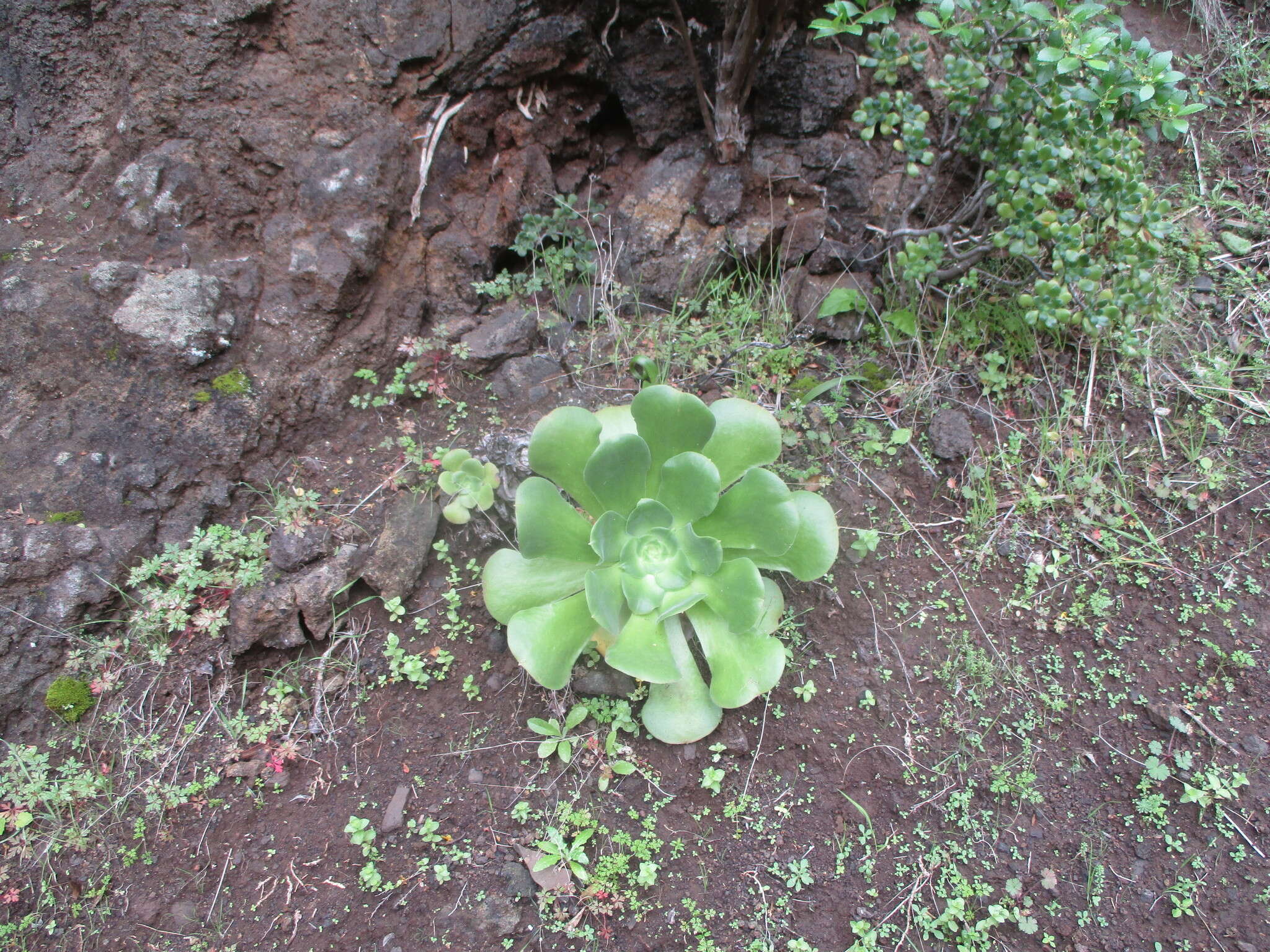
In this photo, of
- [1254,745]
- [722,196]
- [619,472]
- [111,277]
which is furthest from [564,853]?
[722,196]

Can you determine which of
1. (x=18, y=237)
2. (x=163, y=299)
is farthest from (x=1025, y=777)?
(x=18, y=237)

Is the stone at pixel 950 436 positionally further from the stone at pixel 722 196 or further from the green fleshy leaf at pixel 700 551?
the stone at pixel 722 196

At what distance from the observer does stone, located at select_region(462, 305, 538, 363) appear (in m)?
2.35

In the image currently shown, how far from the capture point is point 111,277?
207 cm

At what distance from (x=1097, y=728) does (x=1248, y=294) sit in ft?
5.34

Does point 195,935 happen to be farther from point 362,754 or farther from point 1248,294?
point 1248,294

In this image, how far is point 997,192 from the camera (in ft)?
7.12

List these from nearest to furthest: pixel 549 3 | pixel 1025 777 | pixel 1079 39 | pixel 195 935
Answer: pixel 195 935 → pixel 1025 777 → pixel 1079 39 → pixel 549 3

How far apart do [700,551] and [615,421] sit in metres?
0.43

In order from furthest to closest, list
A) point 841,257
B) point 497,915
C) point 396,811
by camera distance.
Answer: point 841,257 < point 396,811 < point 497,915

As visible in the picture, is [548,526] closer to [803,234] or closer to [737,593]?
[737,593]

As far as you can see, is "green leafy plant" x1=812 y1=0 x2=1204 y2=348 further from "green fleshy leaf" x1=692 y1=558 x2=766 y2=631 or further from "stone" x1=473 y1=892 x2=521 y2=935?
"stone" x1=473 y1=892 x2=521 y2=935

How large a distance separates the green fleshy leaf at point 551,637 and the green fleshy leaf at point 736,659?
0.28 metres

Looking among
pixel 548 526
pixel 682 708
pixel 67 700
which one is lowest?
pixel 67 700
